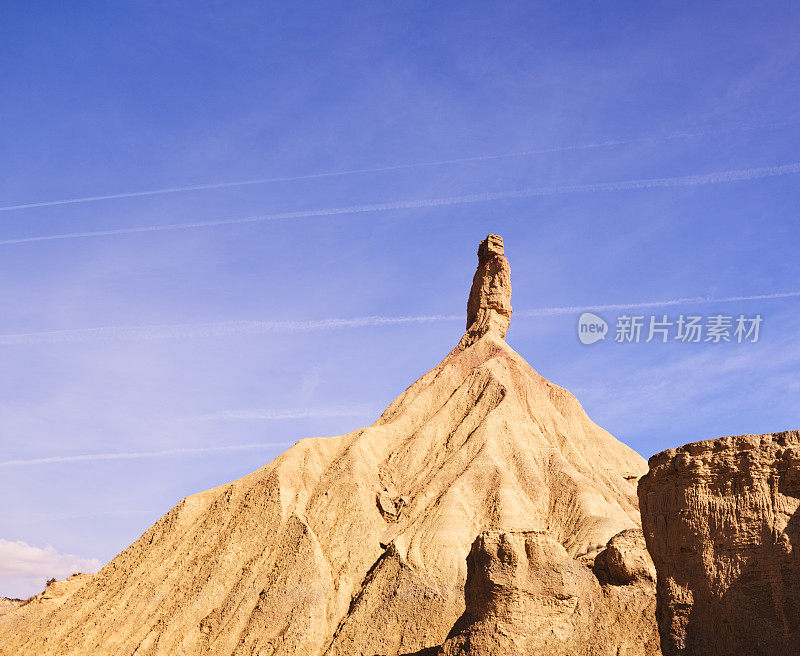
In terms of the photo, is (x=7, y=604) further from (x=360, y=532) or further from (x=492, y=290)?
(x=492, y=290)

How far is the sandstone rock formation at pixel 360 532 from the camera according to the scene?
155 feet

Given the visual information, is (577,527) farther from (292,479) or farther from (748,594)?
(748,594)

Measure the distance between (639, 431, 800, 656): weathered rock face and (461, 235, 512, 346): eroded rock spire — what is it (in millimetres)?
51246

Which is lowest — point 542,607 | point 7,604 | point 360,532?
point 542,607

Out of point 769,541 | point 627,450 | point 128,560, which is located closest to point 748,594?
point 769,541

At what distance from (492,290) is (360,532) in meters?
27.4

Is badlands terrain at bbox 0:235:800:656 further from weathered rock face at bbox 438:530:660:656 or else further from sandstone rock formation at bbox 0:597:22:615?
sandstone rock formation at bbox 0:597:22:615

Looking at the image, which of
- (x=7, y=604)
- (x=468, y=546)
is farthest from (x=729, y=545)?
(x=7, y=604)

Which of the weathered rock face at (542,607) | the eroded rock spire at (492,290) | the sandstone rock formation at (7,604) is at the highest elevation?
the eroded rock spire at (492,290)

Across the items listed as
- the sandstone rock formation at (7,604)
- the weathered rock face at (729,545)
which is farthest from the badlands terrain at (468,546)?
the sandstone rock formation at (7,604)

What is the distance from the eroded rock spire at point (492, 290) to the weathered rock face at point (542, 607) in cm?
4510

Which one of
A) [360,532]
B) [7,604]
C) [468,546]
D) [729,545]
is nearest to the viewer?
[729,545]

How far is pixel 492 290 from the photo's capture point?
7494 centimetres

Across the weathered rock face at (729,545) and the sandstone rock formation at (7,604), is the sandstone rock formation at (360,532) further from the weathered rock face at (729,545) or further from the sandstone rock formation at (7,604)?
the weathered rock face at (729,545)
